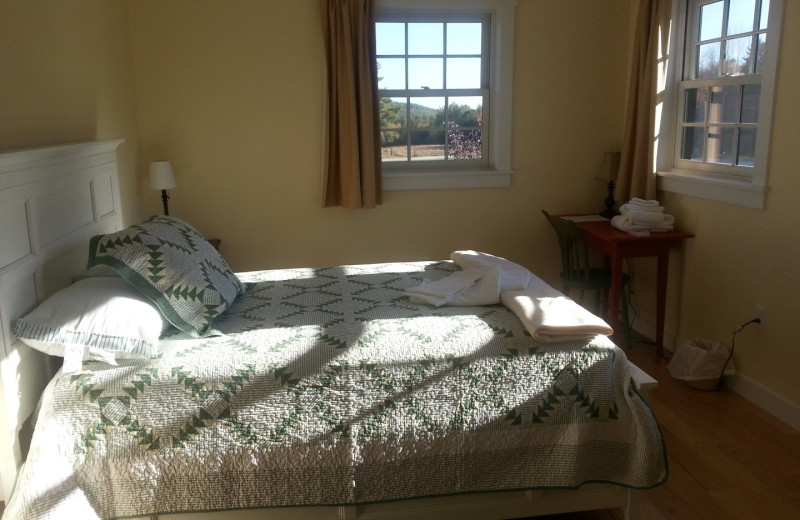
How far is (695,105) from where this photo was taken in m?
4.06

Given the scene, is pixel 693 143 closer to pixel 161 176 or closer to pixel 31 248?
pixel 161 176

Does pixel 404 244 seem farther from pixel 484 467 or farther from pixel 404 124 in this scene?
pixel 484 467

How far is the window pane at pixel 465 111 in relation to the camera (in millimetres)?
4637

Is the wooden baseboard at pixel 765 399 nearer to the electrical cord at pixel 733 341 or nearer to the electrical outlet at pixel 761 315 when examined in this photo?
the electrical cord at pixel 733 341

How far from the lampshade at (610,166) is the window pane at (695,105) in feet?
1.70

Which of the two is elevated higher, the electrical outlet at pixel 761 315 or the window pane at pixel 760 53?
the window pane at pixel 760 53

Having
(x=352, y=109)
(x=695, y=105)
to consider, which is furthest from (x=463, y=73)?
(x=695, y=105)

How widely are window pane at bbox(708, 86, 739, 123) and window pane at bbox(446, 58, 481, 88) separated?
148cm

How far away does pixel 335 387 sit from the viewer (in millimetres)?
2213

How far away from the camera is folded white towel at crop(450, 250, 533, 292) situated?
279 cm

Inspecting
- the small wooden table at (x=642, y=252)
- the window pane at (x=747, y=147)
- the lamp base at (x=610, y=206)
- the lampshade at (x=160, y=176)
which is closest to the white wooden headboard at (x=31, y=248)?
the lampshade at (x=160, y=176)

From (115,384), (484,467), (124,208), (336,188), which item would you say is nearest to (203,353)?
(115,384)

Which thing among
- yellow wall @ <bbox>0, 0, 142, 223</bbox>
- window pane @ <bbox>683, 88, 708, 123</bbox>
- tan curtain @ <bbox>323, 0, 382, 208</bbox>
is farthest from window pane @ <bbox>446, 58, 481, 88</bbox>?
yellow wall @ <bbox>0, 0, 142, 223</bbox>

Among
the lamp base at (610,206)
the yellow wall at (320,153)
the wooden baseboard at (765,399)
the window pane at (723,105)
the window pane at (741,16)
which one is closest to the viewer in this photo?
the wooden baseboard at (765,399)
